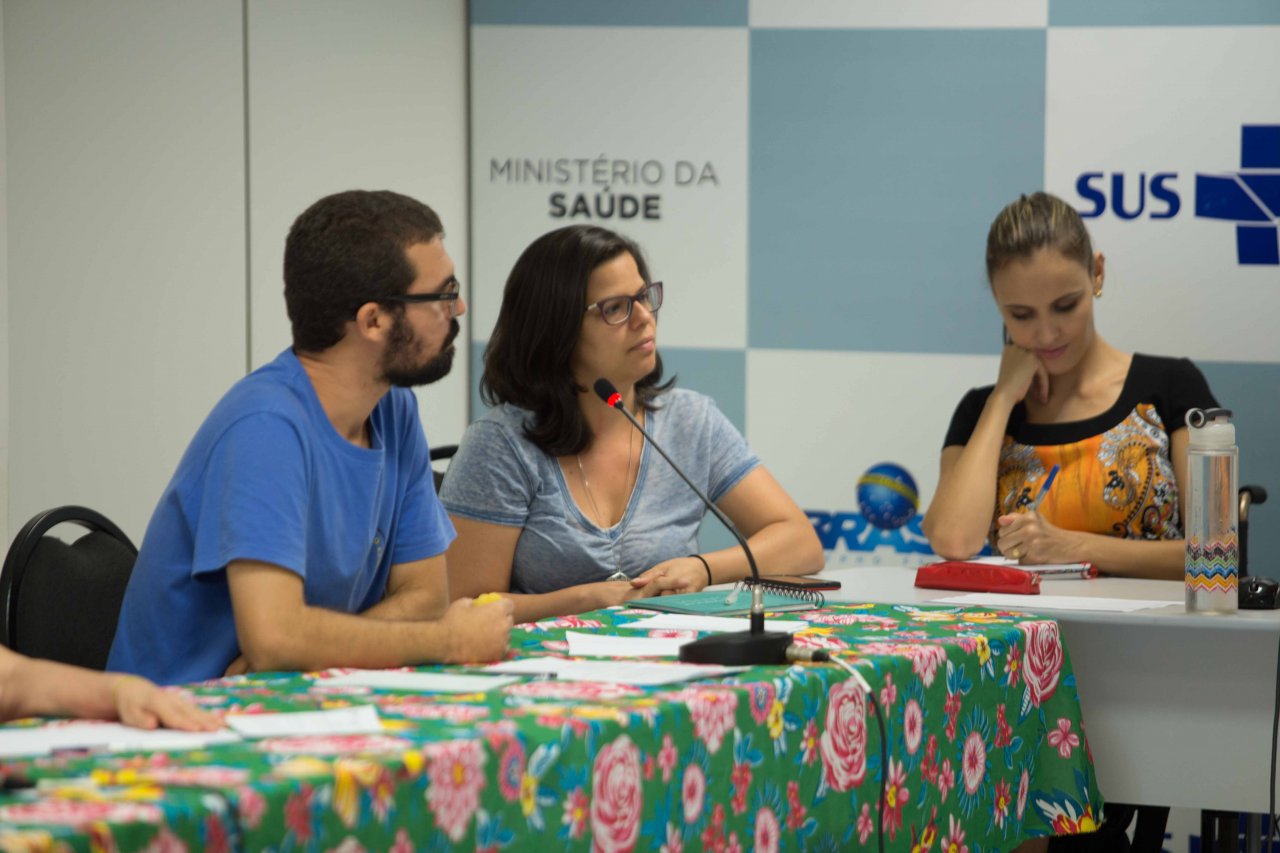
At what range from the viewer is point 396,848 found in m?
1.13

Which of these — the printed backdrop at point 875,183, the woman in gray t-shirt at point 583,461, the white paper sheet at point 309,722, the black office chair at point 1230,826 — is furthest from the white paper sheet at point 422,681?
the printed backdrop at point 875,183

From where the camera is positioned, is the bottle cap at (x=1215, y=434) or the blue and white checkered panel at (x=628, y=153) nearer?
the bottle cap at (x=1215, y=434)

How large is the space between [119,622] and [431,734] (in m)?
0.84

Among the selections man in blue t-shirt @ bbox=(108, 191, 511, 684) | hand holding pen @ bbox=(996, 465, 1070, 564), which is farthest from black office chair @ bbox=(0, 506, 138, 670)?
hand holding pen @ bbox=(996, 465, 1070, 564)

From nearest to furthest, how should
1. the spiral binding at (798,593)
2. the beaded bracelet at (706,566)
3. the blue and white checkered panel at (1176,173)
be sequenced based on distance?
the spiral binding at (798,593), the beaded bracelet at (706,566), the blue and white checkered panel at (1176,173)

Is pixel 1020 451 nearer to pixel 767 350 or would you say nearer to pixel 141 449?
pixel 767 350

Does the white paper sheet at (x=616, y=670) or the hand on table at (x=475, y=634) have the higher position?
the hand on table at (x=475, y=634)

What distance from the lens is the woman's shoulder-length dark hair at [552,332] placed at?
2.56 m

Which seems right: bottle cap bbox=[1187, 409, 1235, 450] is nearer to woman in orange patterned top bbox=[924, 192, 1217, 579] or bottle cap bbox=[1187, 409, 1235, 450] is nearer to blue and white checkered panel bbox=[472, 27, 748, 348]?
woman in orange patterned top bbox=[924, 192, 1217, 579]

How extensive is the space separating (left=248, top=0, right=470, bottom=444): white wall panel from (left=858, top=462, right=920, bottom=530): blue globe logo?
108cm

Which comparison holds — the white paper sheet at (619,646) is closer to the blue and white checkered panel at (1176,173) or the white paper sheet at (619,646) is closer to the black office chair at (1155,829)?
the black office chair at (1155,829)

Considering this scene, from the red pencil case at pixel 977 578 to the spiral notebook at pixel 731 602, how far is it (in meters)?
0.26

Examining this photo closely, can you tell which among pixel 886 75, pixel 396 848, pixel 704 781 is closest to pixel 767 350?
pixel 886 75

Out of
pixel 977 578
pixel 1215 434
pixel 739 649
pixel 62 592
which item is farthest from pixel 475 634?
pixel 1215 434
